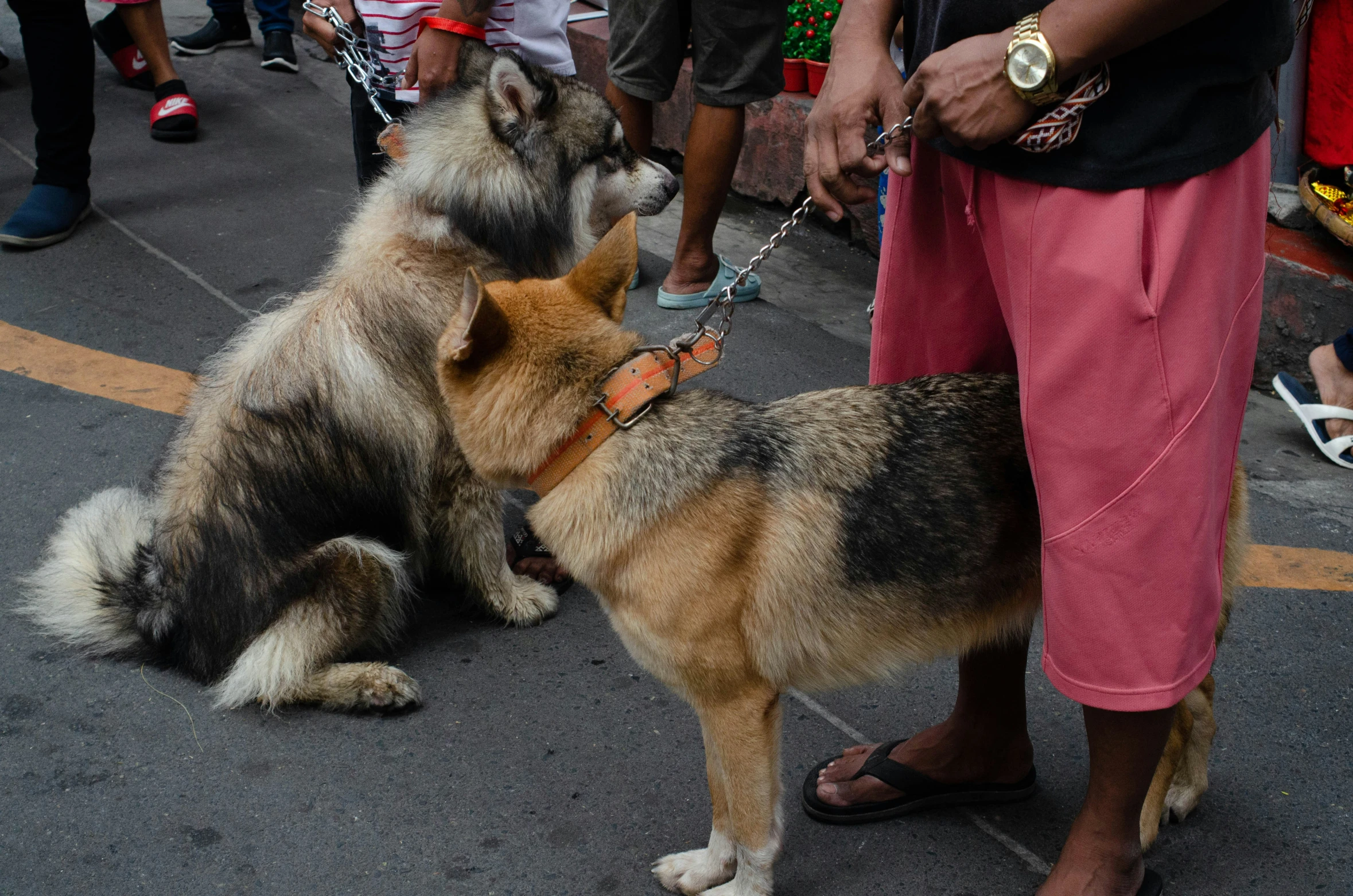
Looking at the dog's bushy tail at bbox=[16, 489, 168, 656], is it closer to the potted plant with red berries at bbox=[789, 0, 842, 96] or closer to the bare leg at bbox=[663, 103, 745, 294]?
the bare leg at bbox=[663, 103, 745, 294]

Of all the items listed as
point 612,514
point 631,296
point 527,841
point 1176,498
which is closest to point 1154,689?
point 1176,498

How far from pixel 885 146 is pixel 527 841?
1.70 metres

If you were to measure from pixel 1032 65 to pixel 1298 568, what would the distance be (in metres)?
2.49

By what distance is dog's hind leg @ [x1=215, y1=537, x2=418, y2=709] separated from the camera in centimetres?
277

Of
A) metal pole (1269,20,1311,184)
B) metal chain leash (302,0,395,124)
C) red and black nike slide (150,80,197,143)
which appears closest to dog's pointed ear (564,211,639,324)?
metal chain leash (302,0,395,124)

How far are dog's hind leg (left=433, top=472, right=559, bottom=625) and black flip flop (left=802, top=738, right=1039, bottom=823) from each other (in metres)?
1.11

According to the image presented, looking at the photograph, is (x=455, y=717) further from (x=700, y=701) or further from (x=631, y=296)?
(x=631, y=296)

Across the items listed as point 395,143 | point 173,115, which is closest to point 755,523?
point 395,143

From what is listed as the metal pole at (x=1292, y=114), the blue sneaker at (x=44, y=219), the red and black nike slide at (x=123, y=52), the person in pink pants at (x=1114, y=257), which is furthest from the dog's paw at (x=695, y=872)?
the red and black nike slide at (x=123, y=52)

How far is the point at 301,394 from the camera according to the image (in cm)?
281

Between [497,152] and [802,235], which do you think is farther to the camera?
[802,235]

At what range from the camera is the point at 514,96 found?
2996 mm

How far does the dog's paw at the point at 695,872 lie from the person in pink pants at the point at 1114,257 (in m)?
0.76

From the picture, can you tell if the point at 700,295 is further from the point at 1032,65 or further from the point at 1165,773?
the point at 1032,65
